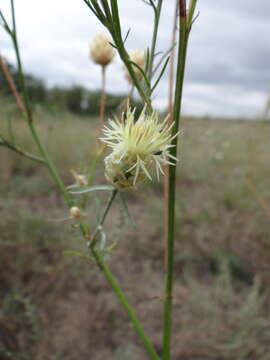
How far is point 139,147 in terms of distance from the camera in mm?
328

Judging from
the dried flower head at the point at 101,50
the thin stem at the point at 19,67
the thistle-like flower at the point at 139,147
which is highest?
the dried flower head at the point at 101,50

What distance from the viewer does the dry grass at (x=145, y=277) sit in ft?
4.65

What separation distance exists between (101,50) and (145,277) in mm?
1236

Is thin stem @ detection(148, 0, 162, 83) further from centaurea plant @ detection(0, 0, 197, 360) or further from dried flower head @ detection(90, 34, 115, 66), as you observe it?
dried flower head @ detection(90, 34, 115, 66)

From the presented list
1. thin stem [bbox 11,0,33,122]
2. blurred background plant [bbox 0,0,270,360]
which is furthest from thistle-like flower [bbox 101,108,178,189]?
blurred background plant [bbox 0,0,270,360]

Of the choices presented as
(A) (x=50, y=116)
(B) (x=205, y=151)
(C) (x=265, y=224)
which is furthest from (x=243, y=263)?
(A) (x=50, y=116)

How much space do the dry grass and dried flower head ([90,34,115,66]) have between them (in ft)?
2.11

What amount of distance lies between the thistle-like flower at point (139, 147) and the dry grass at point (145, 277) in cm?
71

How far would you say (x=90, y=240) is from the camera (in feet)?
1.51

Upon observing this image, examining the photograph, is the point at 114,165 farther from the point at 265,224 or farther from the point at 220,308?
the point at 265,224

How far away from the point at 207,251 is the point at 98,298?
67 cm

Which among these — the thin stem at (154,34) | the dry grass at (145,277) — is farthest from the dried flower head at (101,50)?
the dry grass at (145,277)

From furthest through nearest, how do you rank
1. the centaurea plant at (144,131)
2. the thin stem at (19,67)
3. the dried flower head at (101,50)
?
the dried flower head at (101,50) → the thin stem at (19,67) → the centaurea plant at (144,131)

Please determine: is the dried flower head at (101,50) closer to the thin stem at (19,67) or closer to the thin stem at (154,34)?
the thin stem at (19,67)
